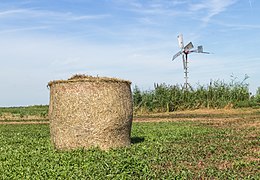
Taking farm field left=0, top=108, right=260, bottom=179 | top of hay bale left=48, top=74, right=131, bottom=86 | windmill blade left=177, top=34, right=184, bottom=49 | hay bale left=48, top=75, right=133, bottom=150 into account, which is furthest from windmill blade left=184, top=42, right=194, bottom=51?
hay bale left=48, top=75, right=133, bottom=150

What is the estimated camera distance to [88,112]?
1212 centimetres

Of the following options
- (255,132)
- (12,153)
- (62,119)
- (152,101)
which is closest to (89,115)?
(62,119)

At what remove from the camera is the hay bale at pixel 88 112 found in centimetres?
1213

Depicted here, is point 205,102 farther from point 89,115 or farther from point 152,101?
point 89,115

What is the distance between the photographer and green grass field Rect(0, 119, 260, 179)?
8.84m

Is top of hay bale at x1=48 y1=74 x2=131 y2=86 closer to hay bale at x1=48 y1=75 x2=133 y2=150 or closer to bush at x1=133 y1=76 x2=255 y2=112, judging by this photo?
hay bale at x1=48 y1=75 x2=133 y2=150

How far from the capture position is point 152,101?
37469 millimetres

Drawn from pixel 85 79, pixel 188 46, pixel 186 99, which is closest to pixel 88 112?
pixel 85 79

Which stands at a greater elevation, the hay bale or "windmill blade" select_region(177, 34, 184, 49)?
"windmill blade" select_region(177, 34, 184, 49)

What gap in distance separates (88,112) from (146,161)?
2.77 metres

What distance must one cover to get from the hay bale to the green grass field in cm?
42

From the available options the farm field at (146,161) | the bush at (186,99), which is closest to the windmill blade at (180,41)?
the bush at (186,99)

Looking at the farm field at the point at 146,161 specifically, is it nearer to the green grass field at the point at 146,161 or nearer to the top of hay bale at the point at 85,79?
the green grass field at the point at 146,161

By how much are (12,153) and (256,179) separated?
6.45 metres
